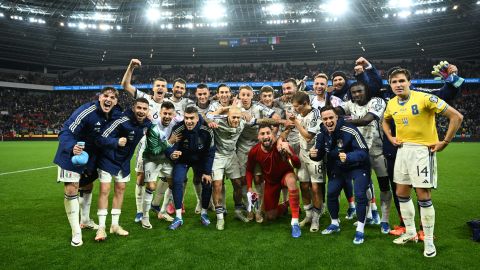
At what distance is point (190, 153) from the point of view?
16.4 feet

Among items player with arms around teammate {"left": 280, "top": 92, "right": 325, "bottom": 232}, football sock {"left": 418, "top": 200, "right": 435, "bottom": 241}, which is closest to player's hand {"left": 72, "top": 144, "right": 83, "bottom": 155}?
player with arms around teammate {"left": 280, "top": 92, "right": 325, "bottom": 232}

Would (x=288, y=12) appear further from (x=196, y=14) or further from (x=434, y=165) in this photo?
(x=434, y=165)

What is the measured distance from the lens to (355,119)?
181 inches

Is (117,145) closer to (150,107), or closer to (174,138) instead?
(174,138)

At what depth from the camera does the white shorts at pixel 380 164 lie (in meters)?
4.64

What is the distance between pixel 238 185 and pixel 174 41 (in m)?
38.5

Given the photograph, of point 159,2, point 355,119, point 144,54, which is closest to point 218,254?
point 355,119

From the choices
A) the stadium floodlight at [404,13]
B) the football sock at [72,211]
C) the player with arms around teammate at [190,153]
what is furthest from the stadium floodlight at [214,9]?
the football sock at [72,211]

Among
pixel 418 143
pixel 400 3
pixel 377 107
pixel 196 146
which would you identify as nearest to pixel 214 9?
pixel 400 3

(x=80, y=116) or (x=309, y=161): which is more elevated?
(x=80, y=116)

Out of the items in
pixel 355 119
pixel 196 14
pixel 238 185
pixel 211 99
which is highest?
pixel 196 14

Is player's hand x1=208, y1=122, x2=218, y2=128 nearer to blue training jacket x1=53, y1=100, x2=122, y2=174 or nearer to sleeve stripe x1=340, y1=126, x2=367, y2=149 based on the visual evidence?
blue training jacket x1=53, y1=100, x2=122, y2=174

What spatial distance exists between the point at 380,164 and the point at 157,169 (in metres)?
3.45

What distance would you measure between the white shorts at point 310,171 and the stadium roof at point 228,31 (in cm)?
3034
